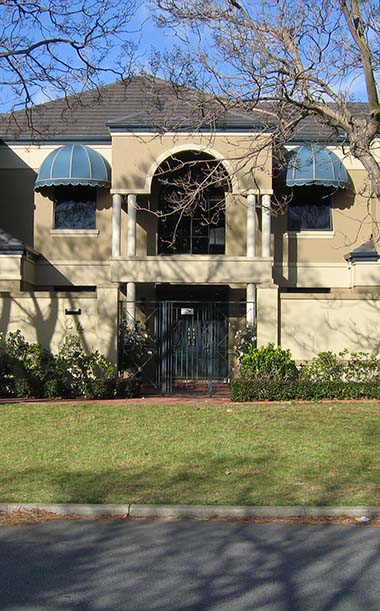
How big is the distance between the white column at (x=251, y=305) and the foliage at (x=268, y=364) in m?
1.55

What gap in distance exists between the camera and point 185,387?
19.2 metres

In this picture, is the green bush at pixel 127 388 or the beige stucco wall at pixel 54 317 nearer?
the green bush at pixel 127 388

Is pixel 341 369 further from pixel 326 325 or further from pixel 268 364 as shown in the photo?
pixel 268 364

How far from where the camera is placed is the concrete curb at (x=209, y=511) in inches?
316

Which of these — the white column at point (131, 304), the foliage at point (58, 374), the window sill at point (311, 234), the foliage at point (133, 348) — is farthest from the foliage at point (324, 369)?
the window sill at point (311, 234)

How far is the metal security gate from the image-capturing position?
18688mm

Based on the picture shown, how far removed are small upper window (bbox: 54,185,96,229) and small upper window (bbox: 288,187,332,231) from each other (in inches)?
253

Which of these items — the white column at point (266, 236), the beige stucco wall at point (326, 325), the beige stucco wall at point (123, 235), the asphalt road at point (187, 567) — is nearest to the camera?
the asphalt road at point (187, 567)

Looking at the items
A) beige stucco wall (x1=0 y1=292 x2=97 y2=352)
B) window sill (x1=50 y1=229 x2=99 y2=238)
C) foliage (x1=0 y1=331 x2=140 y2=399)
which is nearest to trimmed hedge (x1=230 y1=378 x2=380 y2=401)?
foliage (x1=0 y1=331 x2=140 y2=399)

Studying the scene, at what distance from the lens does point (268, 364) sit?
704 inches

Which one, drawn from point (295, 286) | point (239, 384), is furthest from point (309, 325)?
point (295, 286)

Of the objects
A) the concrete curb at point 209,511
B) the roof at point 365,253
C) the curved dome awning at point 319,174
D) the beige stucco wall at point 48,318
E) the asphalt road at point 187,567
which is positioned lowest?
the asphalt road at point 187,567

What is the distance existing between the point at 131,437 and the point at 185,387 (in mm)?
6990

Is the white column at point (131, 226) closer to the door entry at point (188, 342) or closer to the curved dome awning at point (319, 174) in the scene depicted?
the door entry at point (188, 342)
